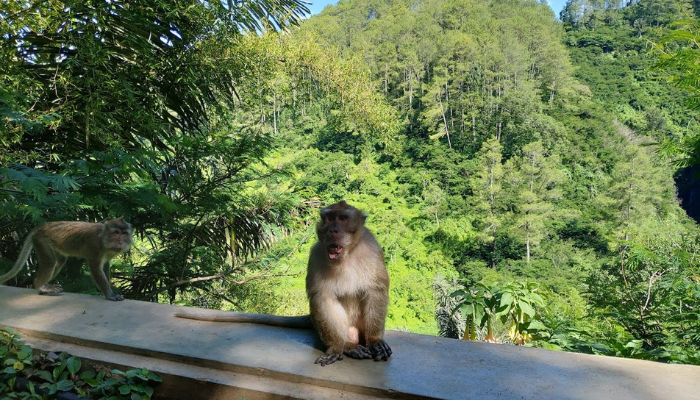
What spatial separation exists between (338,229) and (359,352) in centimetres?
56

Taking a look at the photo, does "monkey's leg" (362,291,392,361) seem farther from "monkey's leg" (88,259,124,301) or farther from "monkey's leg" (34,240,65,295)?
"monkey's leg" (34,240,65,295)

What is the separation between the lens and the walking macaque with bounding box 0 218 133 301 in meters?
3.34

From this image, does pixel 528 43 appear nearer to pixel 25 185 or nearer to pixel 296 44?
pixel 296 44

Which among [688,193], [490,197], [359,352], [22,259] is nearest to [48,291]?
[22,259]

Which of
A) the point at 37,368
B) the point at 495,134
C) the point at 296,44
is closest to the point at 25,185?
the point at 37,368

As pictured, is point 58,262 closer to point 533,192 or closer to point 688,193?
point 533,192

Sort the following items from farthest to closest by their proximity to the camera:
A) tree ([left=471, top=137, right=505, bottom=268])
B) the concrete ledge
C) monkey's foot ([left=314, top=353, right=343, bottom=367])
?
tree ([left=471, top=137, right=505, bottom=268]) < monkey's foot ([left=314, top=353, right=343, bottom=367]) < the concrete ledge

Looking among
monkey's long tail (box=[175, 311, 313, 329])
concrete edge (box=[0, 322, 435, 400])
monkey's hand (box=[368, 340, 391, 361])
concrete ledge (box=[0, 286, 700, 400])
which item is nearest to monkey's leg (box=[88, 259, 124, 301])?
concrete ledge (box=[0, 286, 700, 400])

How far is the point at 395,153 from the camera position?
149ft

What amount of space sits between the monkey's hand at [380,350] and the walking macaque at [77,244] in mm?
2071

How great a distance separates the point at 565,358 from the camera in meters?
2.12

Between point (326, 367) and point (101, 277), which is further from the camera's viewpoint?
point (101, 277)

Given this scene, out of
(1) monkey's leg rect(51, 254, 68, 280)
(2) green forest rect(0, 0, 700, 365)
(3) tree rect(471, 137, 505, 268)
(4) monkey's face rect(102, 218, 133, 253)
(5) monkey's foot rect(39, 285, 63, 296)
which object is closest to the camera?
(5) monkey's foot rect(39, 285, 63, 296)

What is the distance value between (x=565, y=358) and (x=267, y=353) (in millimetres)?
1311
